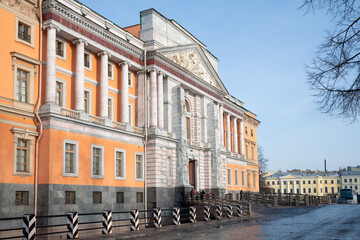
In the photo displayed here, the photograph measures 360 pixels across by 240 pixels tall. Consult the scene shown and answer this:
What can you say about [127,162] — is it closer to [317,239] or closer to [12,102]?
[12,102]

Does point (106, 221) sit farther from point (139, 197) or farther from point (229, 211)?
point (229, 211)

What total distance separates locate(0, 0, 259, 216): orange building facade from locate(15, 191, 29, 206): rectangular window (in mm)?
73

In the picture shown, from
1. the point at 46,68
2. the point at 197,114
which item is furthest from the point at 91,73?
the point at 197,114

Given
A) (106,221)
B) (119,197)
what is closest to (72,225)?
(106,221)

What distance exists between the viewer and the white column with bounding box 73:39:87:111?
29.0m

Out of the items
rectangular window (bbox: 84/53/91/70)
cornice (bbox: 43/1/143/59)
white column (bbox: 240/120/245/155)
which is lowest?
white column (bbox: 240/120/245/155)

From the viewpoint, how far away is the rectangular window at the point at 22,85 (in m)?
25.3

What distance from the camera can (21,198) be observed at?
24203 mm

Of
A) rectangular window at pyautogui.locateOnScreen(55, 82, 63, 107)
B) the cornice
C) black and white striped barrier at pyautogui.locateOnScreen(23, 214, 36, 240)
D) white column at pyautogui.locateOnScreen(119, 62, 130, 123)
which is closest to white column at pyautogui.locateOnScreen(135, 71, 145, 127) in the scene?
the cornice

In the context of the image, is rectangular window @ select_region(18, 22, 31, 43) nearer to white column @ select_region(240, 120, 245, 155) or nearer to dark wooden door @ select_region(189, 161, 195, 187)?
dark wooden door @ select_region(189, 161, 195, 187)

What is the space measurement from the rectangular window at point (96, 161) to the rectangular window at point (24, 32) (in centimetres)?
938

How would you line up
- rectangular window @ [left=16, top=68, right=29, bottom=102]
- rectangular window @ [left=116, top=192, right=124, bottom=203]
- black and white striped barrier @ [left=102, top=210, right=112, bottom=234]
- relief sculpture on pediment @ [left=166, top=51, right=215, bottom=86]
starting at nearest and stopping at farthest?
black and white striped barrier @ [left=102, top=210, right=112, bottom=234] → rectangular window @ [left=16, top=68, right=29, bottom=102] → rectangular window @ [left=116, top=192, right=124, bottom=203] → relief sculpture on pediment @ [left=166, top=51, right=215, bottom=86]

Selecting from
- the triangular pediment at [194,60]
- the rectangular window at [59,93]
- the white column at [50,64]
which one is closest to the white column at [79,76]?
the rectangular window at [59,93]

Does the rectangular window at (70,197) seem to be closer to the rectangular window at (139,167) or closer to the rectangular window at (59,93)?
the rectangular window at (59,93)
